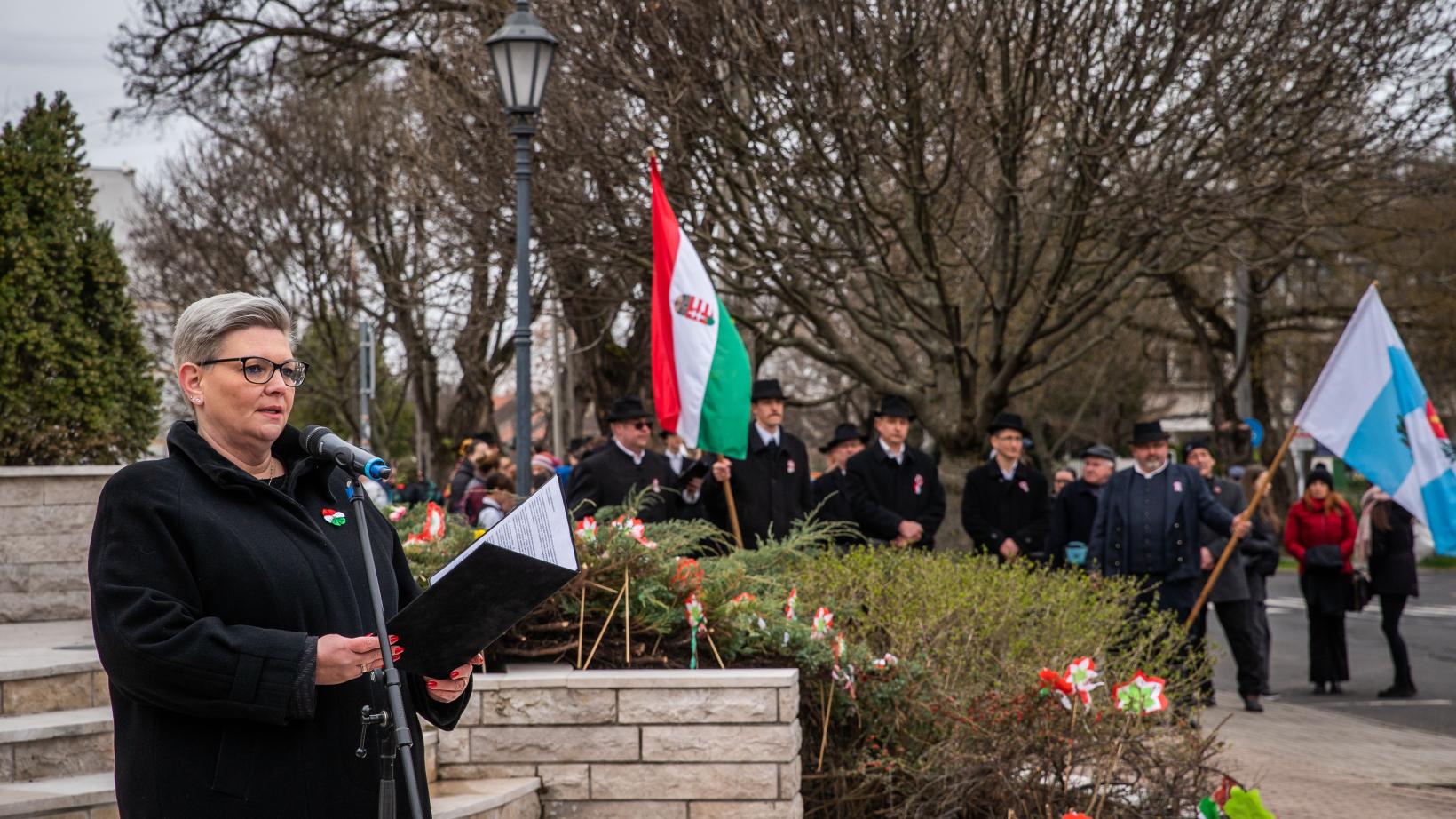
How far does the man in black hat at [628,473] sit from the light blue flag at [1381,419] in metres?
3.85

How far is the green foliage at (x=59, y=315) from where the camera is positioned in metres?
7.85

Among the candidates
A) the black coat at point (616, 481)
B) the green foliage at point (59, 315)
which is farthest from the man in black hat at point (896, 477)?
the green foliage at point (59, 315)

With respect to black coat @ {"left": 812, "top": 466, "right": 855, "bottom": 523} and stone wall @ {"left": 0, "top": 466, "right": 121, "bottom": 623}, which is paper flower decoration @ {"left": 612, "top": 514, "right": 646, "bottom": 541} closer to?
stone wall @ {"left": 0, "top": 466, "right": 121, "bottom": 623}

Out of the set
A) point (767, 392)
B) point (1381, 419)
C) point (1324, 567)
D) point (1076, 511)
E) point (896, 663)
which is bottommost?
point (1324, 567)

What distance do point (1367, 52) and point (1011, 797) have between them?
28.7 feet

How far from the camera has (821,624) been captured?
6.23 meters

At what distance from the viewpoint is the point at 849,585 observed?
288 inches

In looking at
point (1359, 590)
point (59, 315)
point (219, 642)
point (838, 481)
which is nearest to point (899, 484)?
point (838, 481)

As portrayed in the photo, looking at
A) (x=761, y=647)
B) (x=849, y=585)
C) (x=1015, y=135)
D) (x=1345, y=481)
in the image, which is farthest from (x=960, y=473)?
(x=1345, y=481)

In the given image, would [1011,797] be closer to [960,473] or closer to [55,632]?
[55,632]

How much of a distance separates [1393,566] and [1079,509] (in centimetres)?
321

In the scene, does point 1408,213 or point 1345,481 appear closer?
point 1408,213

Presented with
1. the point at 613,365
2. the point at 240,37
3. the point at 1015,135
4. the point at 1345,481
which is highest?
the point at 240,37

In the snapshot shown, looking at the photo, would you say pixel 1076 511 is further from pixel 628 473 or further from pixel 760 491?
pixel 628 473
